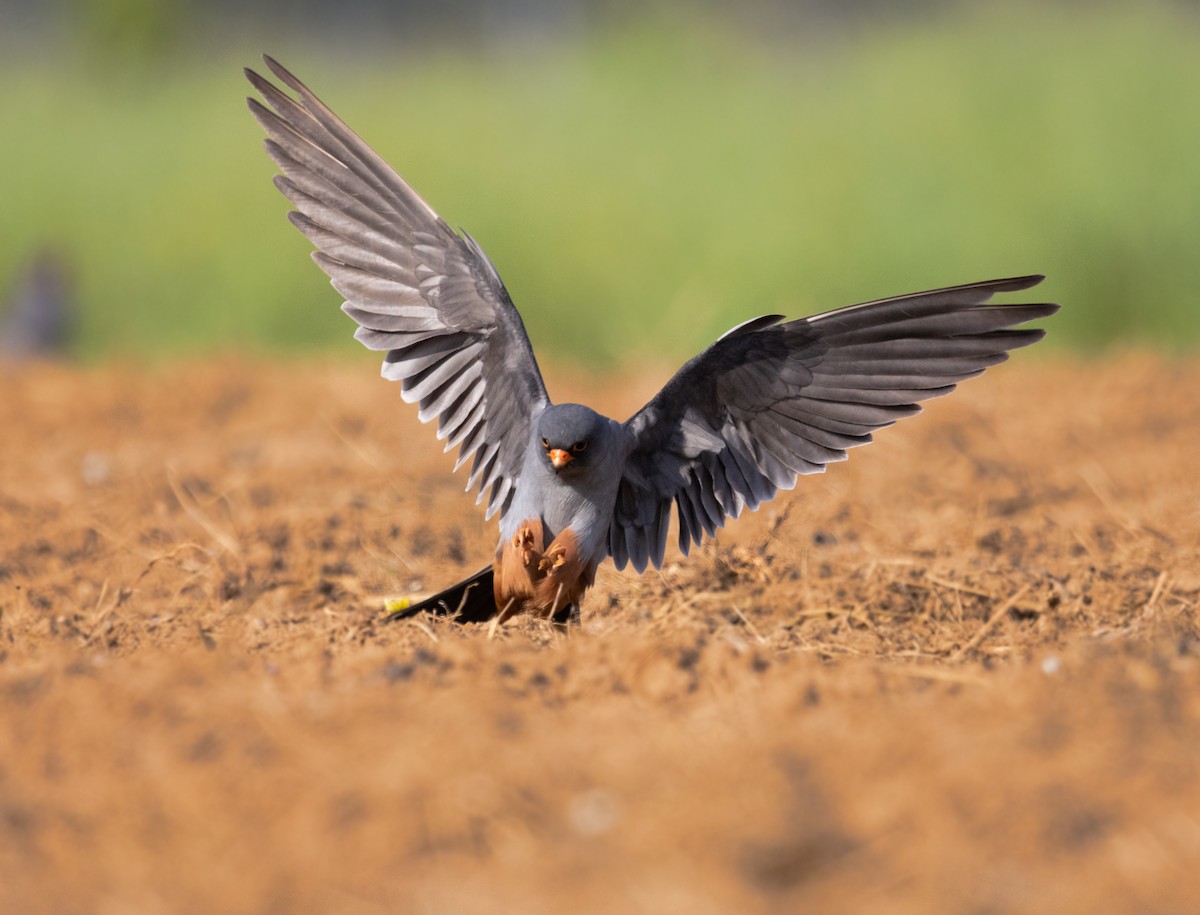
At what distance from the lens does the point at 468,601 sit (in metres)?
4.72

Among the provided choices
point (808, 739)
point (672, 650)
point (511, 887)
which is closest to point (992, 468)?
point (672, 650)

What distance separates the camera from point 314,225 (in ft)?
16.2

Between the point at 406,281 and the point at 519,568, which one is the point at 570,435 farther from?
the point at 406,281

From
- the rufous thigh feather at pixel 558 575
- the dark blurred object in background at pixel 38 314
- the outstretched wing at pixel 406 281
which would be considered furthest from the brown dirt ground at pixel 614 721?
the dark blurred object in background at pixel 38 314

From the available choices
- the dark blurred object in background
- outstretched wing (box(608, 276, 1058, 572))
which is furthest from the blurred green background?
outstretched wing (box(608, 276, 1058, 572))

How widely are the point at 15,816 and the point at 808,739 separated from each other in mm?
1536

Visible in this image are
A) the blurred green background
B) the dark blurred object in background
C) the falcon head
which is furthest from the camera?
the dark blurred object in background

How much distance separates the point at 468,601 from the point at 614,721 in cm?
182

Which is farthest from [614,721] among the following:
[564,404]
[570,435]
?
[564,404]

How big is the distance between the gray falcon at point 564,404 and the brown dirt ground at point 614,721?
0.27 metres

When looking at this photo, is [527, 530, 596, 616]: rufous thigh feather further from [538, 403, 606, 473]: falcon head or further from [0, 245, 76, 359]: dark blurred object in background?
[0, 245, 76, 359]: dark blurred object in background

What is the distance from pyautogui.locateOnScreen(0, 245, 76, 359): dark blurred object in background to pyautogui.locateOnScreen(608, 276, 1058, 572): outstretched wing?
835 cm

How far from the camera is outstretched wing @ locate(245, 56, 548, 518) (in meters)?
4.79

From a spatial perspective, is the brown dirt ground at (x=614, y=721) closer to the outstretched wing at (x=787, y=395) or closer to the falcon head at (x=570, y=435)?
the outstretched wing at (x=787, y=395)
